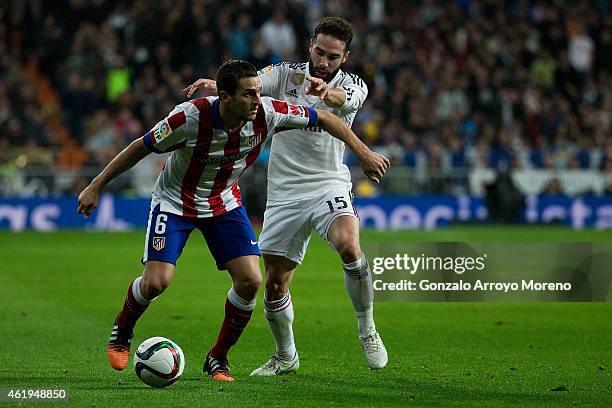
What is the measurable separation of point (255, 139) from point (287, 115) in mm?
252

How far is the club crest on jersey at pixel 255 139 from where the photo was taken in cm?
716

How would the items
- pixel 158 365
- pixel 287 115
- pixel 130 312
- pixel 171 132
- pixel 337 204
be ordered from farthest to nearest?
1. pixel 337 204
2. pixel 130 312
3. pixel 287 115
4. pixel 171 132
5. pixel 158 365

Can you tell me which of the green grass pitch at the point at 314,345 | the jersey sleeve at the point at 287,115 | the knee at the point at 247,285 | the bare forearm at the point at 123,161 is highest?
the jersey sleeve at the point at 287,115

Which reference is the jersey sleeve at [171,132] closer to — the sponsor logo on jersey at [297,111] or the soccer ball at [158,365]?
the sponsor logo on jersey at [297,111]

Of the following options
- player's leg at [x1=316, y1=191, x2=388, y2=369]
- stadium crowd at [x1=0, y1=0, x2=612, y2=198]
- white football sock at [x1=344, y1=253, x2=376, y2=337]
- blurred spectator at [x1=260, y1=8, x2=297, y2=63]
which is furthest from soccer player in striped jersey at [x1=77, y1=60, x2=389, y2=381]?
blurred spectator at [x1=260, y1=8, x2=297, y2=63]

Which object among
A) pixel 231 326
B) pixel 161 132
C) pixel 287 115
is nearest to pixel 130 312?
pixel 231 326

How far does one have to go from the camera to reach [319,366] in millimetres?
7945

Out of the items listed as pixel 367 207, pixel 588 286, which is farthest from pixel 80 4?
pixel 588 286

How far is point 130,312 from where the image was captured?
7.28 m

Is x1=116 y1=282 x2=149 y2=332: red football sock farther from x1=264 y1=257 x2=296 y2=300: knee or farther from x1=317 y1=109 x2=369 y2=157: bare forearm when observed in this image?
x1=317 y1=109 x2=369 y2=157: bare forearm

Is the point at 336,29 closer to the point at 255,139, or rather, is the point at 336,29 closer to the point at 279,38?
the point at 255,139

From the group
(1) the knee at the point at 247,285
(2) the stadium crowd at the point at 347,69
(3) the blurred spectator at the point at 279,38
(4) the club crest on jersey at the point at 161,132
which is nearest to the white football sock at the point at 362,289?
(1) the knee at the point at 247,285

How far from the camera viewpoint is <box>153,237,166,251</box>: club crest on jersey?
7129 millimetres

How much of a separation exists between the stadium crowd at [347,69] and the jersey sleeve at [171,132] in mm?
15812
